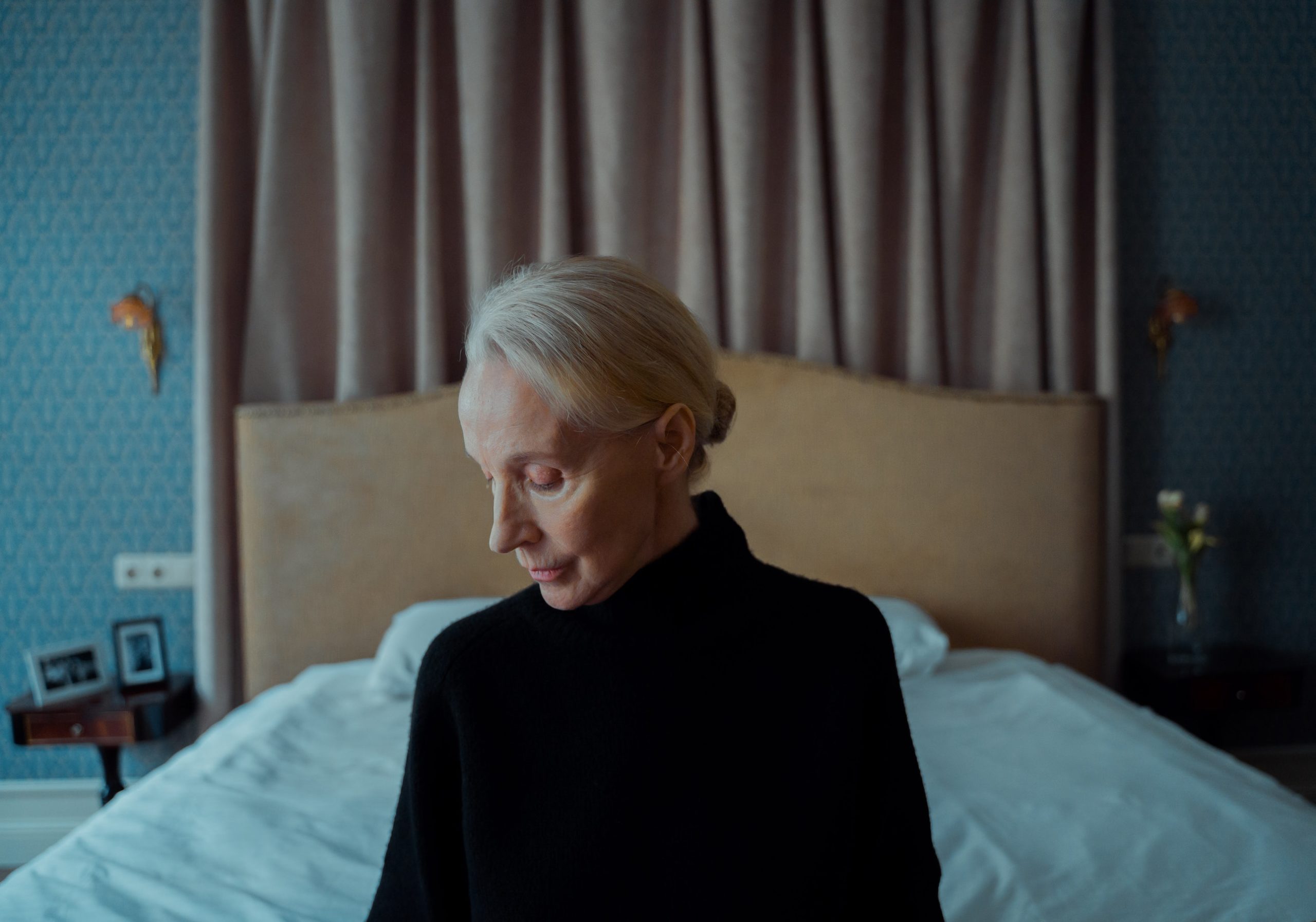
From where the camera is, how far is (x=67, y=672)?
249cm

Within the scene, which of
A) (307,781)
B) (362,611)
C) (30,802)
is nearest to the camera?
(307,781)

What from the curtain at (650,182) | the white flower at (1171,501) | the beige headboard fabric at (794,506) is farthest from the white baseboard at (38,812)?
the white flower at (1171,501)

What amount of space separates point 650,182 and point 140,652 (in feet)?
6.48

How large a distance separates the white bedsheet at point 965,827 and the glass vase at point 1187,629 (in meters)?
0.80

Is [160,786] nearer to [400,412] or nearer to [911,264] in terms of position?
[400,412]

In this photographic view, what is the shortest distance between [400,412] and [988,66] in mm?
2002

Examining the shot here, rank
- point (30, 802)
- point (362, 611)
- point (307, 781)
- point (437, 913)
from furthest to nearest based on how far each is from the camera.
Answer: point (30, 802) → point (362, 611) → point (307, 781) → point (437, 913)

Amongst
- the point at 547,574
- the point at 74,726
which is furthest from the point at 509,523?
the point at 74,726

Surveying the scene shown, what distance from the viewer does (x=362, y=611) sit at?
2508 mm

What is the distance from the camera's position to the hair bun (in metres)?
0.90

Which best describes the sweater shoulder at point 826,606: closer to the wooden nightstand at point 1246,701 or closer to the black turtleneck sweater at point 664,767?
the black turtleneck sweater at point 664,767

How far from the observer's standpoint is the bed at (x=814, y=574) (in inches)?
60.5

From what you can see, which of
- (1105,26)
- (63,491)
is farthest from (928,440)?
(63,491)

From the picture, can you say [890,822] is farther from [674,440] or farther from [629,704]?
[674,440]
